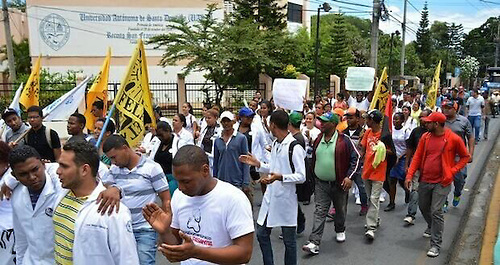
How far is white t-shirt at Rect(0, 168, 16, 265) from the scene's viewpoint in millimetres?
3352

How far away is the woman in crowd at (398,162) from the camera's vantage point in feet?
23.2

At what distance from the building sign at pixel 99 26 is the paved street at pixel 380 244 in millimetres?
29389

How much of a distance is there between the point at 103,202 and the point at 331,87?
2195cm

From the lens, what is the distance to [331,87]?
77.9 ft

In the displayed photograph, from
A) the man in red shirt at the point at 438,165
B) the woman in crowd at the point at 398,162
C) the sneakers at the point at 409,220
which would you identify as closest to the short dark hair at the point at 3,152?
the man in red shirt at the point at 438,165

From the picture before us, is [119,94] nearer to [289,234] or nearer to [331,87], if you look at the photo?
[289,234]

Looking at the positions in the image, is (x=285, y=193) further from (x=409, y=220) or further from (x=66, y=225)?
(x=409, y=220)

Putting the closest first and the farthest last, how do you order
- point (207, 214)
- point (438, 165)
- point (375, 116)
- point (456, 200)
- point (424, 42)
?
point (207, 214) → point (438, 165) → point (375, 116) → point (456, 200) → point (424, 42)

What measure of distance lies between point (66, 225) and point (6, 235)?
40.1 inches

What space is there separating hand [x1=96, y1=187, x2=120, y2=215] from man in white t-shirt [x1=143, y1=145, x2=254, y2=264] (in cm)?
30

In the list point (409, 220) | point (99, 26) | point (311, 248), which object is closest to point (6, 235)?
point (311, 248)

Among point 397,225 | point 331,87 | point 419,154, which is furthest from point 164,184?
point 331,87

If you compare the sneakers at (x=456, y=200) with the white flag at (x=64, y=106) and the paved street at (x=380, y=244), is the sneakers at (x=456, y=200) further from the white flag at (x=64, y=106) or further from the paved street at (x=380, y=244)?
the white flag at (x=64, y=106)

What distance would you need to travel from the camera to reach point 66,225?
8.76ft
